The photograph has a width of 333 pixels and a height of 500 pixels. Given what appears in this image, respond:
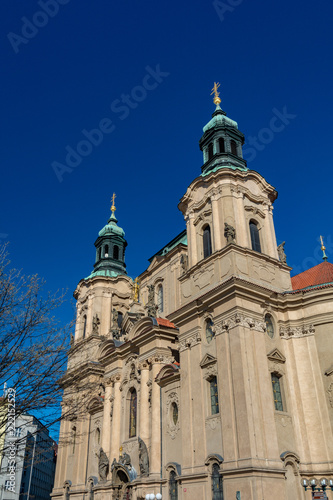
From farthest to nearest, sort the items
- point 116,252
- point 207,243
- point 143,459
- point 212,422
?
point 116,252 → point 207,243 → point 143,459 → point 212,422

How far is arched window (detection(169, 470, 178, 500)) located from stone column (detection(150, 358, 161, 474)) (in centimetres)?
109

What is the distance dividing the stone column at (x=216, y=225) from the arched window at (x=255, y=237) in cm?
203

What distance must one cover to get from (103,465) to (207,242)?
14539mm

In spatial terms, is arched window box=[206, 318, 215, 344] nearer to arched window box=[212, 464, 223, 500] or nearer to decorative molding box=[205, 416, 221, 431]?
decorative molding box=[205, 416, 221, 431]

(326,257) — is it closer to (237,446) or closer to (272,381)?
(272,381)

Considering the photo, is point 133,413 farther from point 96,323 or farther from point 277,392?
point 96,323

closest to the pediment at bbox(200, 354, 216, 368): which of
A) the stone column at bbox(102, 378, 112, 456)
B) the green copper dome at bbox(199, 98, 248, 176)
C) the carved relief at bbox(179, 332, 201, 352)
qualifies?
the carved relief at bbox(179, 332, 201, 352)

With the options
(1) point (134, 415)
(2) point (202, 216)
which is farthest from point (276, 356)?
(1) point (134, 415)

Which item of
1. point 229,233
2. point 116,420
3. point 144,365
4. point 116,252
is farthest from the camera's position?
point 116,252

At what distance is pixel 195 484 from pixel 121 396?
1020cm

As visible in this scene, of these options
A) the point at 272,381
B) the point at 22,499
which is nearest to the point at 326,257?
the point at 272,381

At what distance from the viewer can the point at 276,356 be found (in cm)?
2097

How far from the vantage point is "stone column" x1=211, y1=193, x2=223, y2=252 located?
23825 mm

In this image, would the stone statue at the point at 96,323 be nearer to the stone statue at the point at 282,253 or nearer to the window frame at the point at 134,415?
the window frame at the point at 134,415
